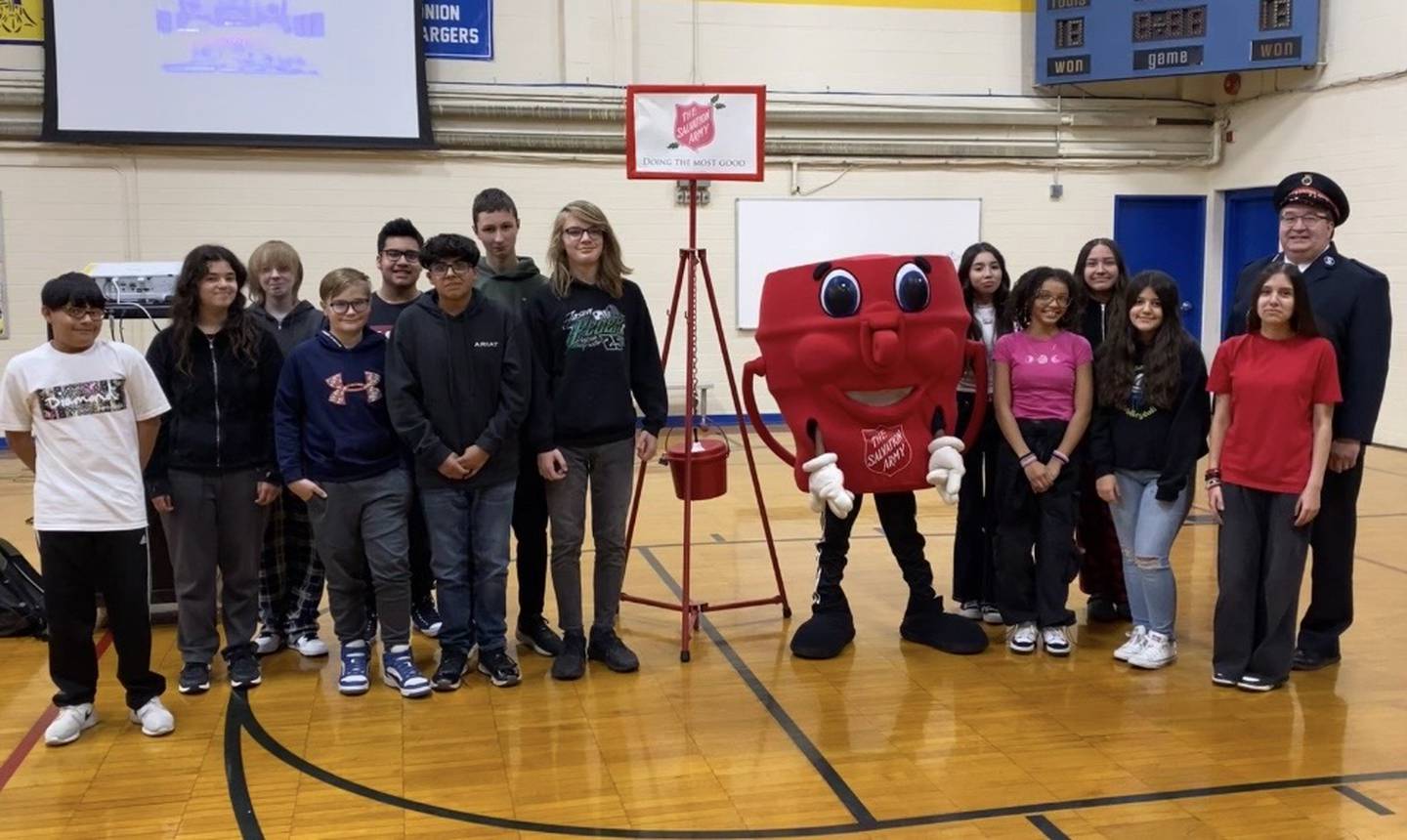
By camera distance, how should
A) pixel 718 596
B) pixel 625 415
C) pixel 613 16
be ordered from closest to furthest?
pixel 625 415 < pixel 718 596 < pixel 613 16

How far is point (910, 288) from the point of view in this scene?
143 inches

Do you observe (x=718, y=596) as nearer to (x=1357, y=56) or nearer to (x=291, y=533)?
(x=291, y=533)

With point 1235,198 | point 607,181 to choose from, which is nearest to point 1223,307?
point 1235,198

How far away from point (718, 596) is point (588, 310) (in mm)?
1528

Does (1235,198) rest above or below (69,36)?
below

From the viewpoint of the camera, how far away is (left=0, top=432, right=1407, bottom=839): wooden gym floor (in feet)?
9.07

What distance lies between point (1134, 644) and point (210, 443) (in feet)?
9.72

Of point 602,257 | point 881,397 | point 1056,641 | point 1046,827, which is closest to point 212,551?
point 602,257

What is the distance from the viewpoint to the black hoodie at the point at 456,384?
3.45m

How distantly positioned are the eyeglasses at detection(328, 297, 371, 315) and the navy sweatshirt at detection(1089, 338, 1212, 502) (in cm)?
234

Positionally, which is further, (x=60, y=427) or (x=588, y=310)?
(x=588, y=310)

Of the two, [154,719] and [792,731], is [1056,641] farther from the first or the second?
[154,719]

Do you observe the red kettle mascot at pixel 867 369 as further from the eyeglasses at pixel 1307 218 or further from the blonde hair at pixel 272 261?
the blonde hair at pixel 272 261

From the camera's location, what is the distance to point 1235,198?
10117mm
